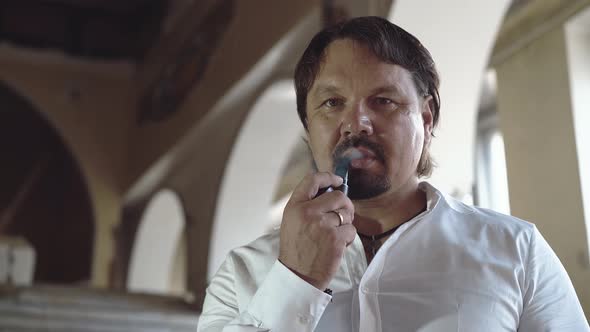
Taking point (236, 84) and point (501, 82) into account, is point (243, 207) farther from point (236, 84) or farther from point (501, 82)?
Answer: point (501, 82)

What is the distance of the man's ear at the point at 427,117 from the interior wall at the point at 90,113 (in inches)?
498

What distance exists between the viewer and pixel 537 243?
5.99 ft

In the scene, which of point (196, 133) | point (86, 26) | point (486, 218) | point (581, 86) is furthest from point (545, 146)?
point (86, 26)

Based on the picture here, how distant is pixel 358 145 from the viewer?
1.89 m

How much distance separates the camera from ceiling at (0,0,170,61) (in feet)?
46.2

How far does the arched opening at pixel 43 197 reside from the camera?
17.9 meters

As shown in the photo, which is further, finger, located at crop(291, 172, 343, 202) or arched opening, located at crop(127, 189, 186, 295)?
arched opening, located at crop(127, 189, 186, 295)

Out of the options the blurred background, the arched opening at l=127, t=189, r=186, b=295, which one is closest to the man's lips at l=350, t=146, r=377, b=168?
the blurred background

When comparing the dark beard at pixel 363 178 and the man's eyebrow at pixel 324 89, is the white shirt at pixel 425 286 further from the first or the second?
the man's eyebrow at pixel 324 89

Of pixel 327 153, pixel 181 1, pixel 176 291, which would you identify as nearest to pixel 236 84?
pixel 181 1

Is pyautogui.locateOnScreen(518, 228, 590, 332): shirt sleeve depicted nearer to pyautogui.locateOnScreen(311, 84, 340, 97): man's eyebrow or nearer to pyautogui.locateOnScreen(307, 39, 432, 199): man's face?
pyautogui.locateOnScreen(307, 39, 432, 199): man's face

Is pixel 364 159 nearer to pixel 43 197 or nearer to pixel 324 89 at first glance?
pixel 324 89

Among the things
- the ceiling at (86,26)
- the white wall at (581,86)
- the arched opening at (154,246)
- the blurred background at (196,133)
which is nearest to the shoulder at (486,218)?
the blurred background at (196,133)

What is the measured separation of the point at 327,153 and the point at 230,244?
23.8 feet
